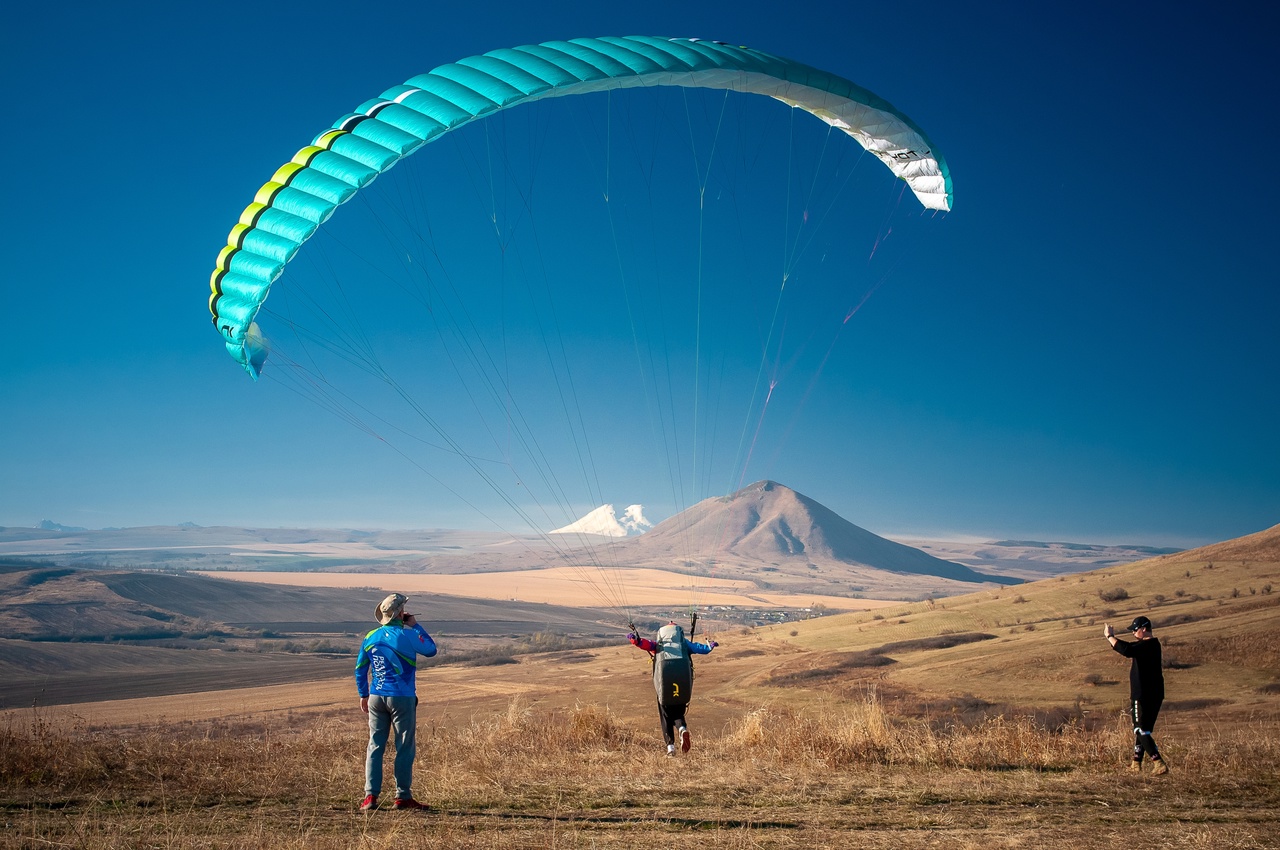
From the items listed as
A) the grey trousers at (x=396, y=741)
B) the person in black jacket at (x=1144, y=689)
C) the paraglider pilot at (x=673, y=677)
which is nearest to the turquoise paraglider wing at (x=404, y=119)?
the grey trousers at (x=396, y=741)

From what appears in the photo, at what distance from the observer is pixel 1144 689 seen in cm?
835

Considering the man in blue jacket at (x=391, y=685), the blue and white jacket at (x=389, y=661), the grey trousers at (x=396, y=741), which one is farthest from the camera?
the blue and white jacket at (x=389, y=661)

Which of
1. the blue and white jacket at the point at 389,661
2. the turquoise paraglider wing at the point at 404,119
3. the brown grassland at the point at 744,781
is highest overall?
the turquoise paraglider wing at the point at 404,119

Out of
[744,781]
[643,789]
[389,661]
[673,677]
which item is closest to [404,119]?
[389,661]

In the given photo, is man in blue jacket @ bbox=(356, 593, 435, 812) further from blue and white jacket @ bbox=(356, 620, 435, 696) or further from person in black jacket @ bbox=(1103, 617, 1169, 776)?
person in black jacket @ bbox=(1103, 617, 1169, 776)

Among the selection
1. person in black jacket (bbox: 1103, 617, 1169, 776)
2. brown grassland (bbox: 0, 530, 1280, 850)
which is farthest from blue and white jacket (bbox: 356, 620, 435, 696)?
person in black jacket (bbox: 1103, 617, 1169, 776)

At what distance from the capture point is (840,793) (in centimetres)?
703

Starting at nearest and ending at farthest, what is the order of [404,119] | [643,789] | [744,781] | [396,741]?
[396,741], [643,789], [744,781], [404,119]

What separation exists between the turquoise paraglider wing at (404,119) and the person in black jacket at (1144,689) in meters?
8.50

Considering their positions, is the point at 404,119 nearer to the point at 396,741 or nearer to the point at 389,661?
the point at 389,661

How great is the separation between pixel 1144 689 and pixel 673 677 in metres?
4.99

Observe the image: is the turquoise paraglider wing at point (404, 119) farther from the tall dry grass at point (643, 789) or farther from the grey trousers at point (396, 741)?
the grey trousers at point (396, 741)

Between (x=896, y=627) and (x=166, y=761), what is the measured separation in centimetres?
2455

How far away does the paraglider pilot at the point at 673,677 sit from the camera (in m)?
9.55
